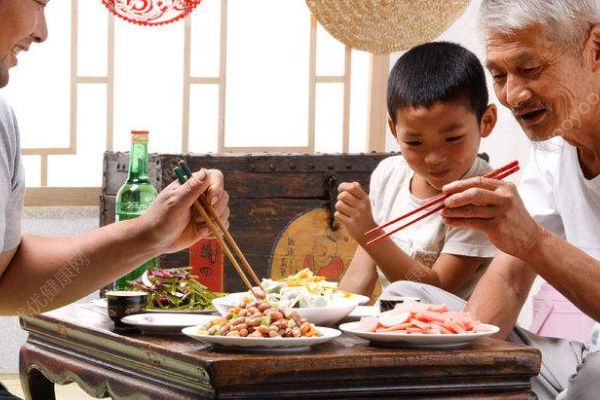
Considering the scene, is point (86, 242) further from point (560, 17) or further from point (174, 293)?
point (560, 17)

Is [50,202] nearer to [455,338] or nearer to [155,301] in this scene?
[155,301]

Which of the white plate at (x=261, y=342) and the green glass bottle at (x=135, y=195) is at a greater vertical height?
the green glass bottle at (x=135, y=195)

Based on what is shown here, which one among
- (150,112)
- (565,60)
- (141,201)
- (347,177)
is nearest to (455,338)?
(565,60)

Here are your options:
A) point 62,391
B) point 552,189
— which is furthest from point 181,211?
point 62,391

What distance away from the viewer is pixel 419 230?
292cm

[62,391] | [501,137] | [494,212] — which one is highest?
[501,137]

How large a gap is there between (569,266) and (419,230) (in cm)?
86

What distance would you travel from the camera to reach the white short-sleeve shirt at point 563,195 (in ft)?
7.55

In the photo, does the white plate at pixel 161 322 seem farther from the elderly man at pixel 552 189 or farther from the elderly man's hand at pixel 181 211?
the elderly man at pixel 552 189

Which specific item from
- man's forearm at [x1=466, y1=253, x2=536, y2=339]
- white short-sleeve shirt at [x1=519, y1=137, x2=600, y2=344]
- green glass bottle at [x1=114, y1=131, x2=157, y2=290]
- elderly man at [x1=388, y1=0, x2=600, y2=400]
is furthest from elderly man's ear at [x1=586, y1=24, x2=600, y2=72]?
green glass bottle at [x1=114, y1=131, x2=157, y2=290]

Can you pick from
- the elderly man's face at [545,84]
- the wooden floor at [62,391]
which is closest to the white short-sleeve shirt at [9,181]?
the elderly man's face at [545,84]

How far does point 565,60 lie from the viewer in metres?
2.15

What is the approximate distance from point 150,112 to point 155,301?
2652 millimetres

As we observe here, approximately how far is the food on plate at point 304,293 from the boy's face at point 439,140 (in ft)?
1.77
